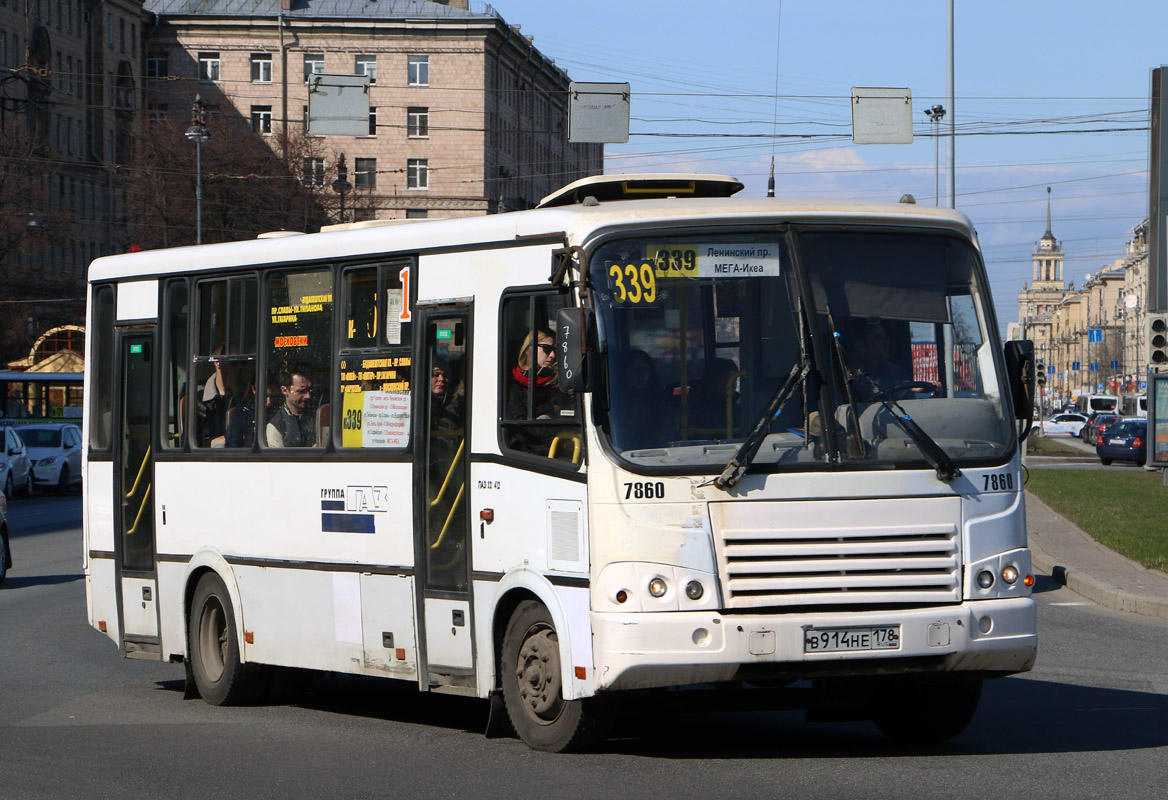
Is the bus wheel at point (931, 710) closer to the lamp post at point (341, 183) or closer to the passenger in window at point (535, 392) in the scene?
the passenger in window at point (535, 392)

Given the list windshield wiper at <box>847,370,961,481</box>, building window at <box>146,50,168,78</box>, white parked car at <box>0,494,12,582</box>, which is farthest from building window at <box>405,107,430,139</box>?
windshield wiper at <box>847,370,961,481</box>

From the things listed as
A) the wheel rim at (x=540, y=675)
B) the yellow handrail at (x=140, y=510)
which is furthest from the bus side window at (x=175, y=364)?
the wheel rim at (x=540, y=675)

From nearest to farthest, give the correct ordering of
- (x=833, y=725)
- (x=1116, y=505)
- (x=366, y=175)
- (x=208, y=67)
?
(x=833, y=725) → (x=1116, y=505) → (x=366, y=175) → (x=208, y=67)

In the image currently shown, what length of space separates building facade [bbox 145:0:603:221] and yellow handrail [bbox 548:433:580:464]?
294 feet

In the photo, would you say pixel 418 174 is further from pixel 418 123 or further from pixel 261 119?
pixel 261 119

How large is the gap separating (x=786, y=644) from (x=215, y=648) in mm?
4914

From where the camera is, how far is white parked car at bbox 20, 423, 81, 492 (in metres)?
45.1

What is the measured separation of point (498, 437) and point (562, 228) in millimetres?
1144

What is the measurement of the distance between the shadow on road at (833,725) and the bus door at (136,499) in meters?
1.26

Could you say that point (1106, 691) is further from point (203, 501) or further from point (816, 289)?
point (203, 501)

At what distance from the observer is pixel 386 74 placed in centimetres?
10025

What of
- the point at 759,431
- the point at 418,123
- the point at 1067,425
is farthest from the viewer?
the point at 1067,425

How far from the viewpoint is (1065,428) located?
107m

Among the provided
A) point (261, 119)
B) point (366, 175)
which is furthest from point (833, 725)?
point (261, 119)
